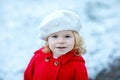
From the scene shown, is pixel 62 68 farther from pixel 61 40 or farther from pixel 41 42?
pixel 41 42

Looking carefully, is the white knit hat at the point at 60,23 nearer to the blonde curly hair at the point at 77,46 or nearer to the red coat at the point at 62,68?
the blonde curly hair at the point at 77,46

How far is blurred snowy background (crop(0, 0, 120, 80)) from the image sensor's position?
6016 millimetres

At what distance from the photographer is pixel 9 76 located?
576 cm

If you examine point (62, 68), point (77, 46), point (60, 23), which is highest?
point (60, 23)

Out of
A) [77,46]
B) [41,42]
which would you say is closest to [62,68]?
[77,46]

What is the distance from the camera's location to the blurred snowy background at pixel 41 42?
6.02 meters

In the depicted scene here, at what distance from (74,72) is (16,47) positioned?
126 inches

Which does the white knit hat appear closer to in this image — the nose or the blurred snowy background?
the nose

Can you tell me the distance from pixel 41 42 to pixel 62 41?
3.16m

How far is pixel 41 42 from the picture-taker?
6656 millimetres

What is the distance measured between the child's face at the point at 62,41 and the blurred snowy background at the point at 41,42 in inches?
85.3

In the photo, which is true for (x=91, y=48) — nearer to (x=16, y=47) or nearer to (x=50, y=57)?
(x=16, y=47)

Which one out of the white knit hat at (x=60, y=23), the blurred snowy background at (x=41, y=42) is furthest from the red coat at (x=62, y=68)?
the blurred snowy background at (x=41, y=42)

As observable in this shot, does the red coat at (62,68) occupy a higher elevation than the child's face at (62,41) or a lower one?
lower
